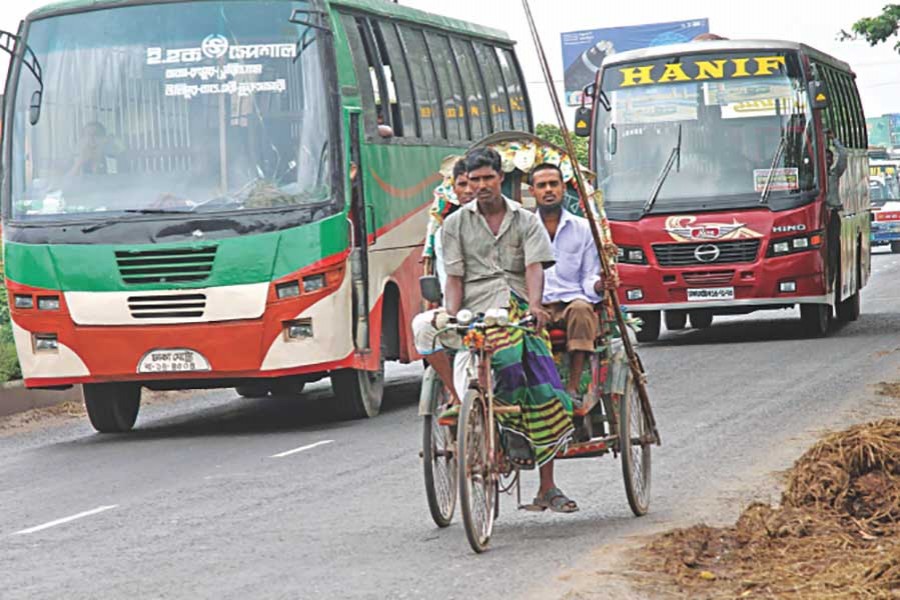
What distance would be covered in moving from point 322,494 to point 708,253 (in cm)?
1162

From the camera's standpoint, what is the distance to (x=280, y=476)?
12352 mm

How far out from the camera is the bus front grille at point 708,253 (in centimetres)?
2216

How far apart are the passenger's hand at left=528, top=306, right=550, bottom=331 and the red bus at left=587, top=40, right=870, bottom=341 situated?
13.2m

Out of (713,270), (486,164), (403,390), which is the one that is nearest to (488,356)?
(486,164)

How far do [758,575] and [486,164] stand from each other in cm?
238

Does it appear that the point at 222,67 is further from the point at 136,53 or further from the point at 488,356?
the point at 488,356

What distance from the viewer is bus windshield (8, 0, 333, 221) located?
50.1 feet

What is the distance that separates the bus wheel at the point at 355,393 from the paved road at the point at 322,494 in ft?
0.74

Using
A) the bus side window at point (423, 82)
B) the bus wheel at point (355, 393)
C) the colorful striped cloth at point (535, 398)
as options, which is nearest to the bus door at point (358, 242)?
the bus wheel at point (355, 393)

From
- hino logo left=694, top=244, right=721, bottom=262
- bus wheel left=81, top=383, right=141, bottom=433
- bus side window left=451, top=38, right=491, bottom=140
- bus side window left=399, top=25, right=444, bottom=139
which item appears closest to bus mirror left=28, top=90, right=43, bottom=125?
bus wheel left=81, top=383, right=141, bottom=433

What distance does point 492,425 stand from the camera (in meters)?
8.87

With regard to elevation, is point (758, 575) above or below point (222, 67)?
below

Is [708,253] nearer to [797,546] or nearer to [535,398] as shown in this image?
[535,398]

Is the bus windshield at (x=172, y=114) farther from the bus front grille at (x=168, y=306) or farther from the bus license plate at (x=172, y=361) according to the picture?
the bus license plate at (x=172, y=361)
